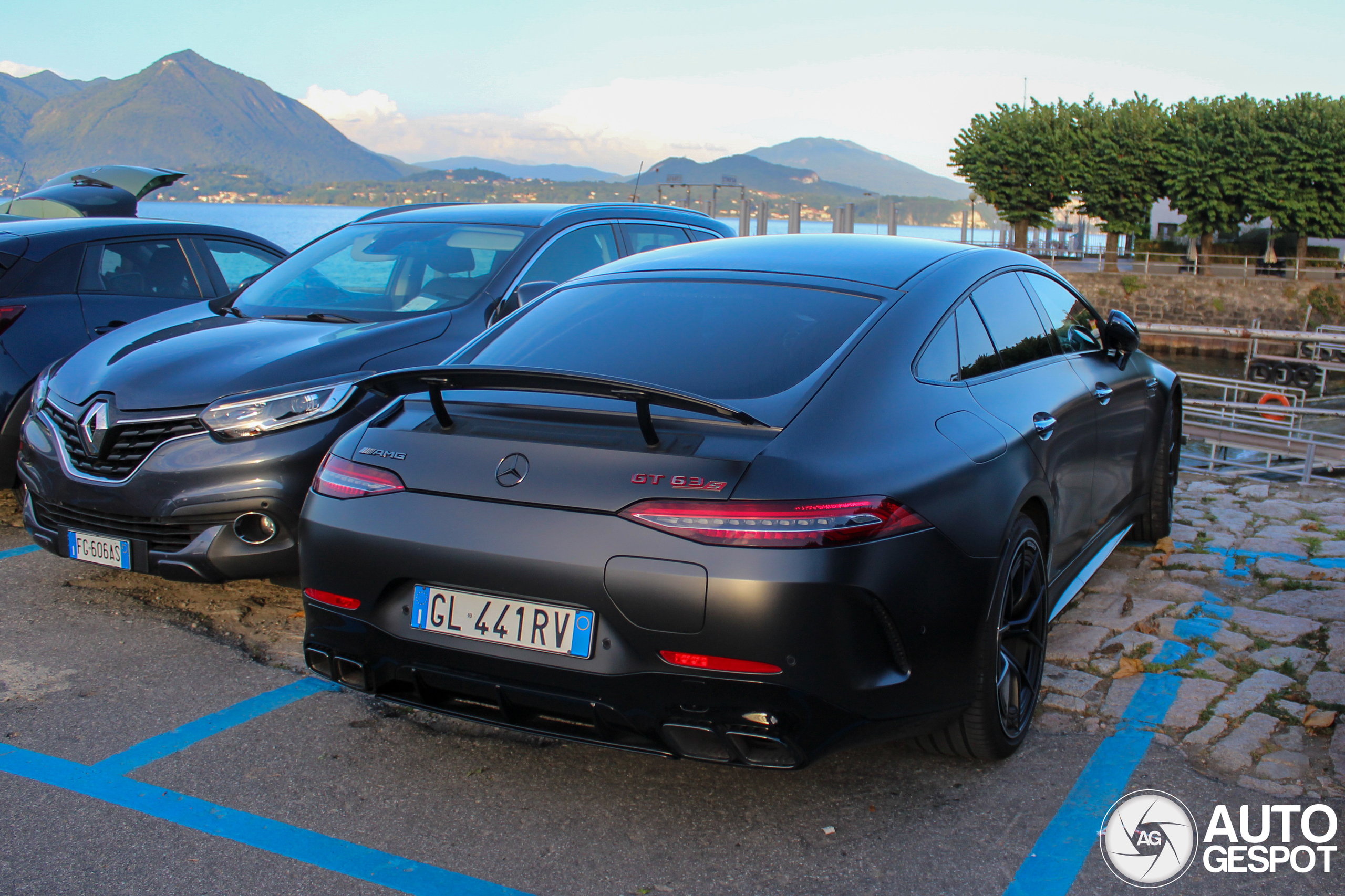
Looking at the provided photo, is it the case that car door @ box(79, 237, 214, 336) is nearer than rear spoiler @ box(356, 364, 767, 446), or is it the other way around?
rear spoiler @ box(356, 364, 767, 446)

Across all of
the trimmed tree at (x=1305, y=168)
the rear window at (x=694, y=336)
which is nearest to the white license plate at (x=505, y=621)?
the rear window at (x=694, y=336)

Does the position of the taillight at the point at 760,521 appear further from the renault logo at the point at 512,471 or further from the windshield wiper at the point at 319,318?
the windshield wiper at the point at 319,318

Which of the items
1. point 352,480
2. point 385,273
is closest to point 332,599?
point 352,480

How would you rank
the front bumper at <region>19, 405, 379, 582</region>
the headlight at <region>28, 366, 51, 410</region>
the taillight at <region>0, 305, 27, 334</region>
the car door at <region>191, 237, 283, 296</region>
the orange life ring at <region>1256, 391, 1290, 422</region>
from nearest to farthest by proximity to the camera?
the front bumper at <region>19, 405, 379, 582</region> < the headlight at <region>28, 366, 51, 410</region> < the taillight at <region>0, 305, 27, 334</region> < the car door at <region>191, 237, 283, 296</region> < the orange life ring at <region>1256, 391, 1290, 422</region>

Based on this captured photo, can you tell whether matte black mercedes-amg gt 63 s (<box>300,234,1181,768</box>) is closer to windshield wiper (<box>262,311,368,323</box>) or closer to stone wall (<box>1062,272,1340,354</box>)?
windshield wiper (<box>262,311,368,323</box>)

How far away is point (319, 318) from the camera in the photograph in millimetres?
4918

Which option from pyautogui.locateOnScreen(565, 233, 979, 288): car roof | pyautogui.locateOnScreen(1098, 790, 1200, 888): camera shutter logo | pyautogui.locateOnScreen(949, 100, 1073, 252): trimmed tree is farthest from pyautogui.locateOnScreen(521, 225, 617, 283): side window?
pyautogui.locateOnScreen(949, 100, 1073, 252): trimmed tree

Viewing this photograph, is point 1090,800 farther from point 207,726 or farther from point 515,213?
point 515,213

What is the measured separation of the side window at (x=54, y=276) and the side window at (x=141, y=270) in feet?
0.19

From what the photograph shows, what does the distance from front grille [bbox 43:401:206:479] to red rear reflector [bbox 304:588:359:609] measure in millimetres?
1547

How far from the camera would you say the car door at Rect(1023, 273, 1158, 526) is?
3.99 meters

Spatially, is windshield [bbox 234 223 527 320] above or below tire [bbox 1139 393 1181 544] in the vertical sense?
above

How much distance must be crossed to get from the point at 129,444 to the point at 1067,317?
3.77m

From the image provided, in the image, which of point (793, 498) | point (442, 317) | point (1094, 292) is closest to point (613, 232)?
point (442, 317)
